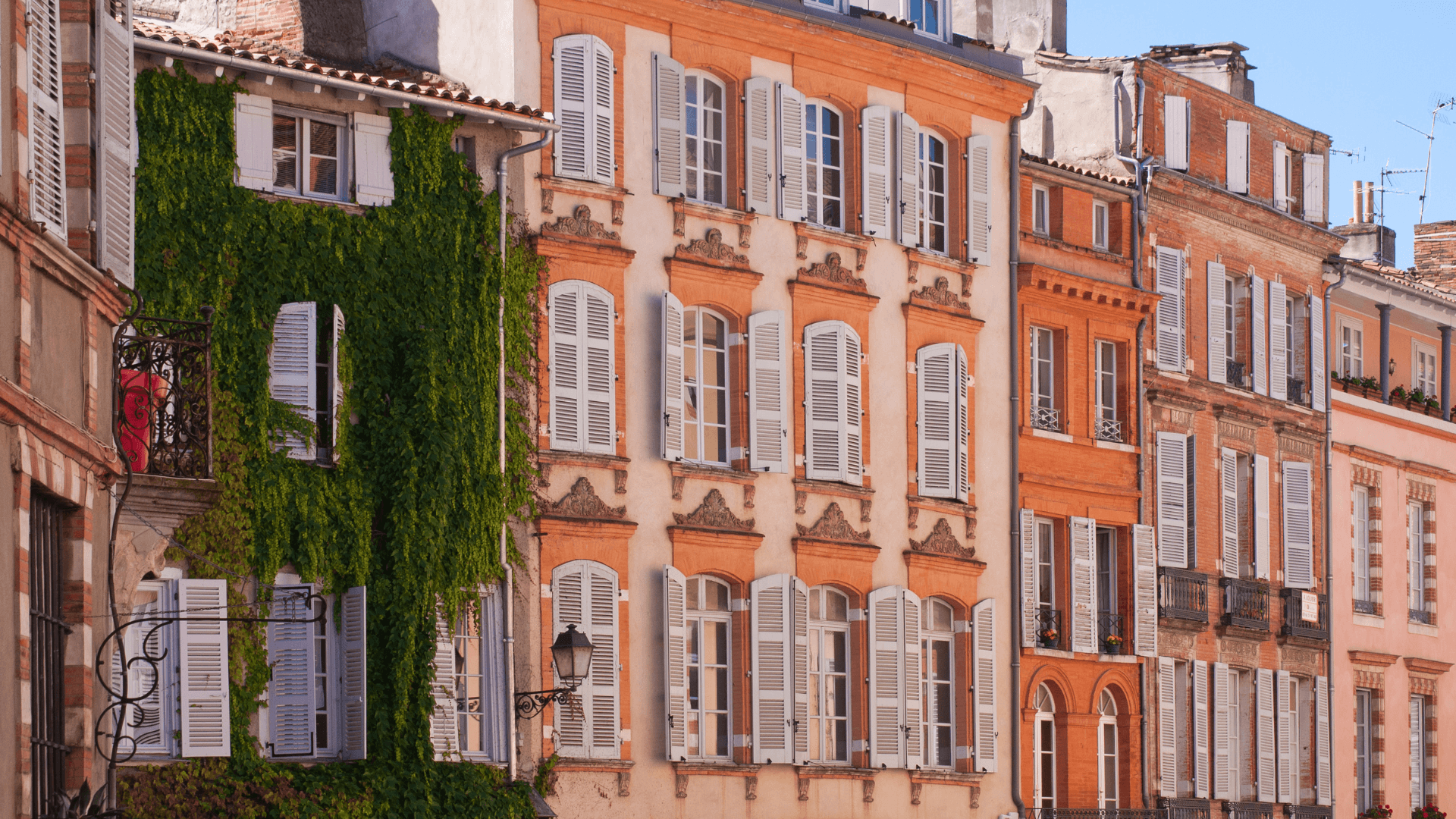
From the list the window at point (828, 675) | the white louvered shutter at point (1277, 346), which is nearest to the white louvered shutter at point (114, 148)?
the window at point (828, 675)

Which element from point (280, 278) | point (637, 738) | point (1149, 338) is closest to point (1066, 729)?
point (1149, 338)

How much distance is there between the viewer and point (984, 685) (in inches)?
1267

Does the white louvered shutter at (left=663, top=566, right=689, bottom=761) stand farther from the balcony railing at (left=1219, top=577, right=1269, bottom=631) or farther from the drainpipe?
the balcony railing at (left=1219, top=577, right=1269, bottom=631)

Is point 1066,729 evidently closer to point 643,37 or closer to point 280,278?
point 643,37

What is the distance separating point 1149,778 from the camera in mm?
35156

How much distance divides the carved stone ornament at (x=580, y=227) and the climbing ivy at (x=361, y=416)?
43.3 inches

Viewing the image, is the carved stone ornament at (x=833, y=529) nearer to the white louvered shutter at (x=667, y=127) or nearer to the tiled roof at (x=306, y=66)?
the white louvered shutter at (x=667, y=127)

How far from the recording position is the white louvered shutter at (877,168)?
103ft

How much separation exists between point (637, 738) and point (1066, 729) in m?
8.39

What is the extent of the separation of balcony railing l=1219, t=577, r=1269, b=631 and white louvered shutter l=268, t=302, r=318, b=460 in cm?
1711

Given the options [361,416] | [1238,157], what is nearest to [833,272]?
[361,416]

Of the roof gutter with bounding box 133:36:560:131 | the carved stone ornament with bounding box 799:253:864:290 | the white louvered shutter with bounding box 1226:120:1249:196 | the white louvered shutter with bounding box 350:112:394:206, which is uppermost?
the white louvered shutter with bounding box 1226:120:1249:196

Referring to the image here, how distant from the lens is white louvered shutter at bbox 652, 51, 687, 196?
28906mm

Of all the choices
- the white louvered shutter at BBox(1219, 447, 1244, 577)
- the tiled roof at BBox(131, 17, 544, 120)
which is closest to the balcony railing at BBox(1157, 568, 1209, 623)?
the white louvered shutter at BBox(1219, 447, 1244, 577)
